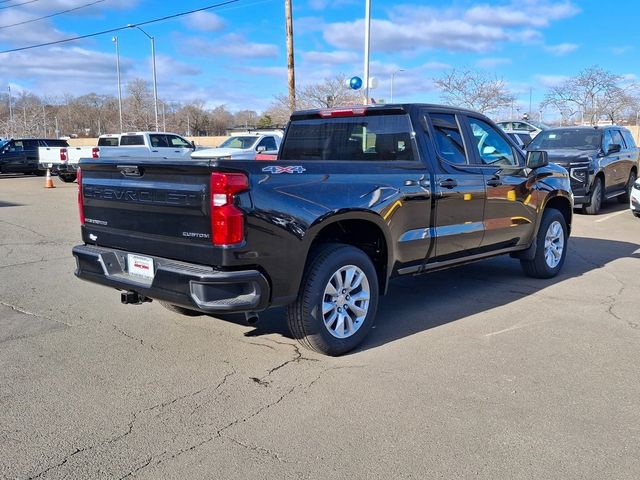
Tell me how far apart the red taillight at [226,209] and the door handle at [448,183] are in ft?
7.26

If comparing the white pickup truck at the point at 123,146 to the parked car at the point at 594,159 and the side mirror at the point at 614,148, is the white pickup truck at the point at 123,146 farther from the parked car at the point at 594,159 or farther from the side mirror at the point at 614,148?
the side mirror at the point at 614,148

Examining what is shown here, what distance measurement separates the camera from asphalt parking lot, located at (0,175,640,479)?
309 centimetres

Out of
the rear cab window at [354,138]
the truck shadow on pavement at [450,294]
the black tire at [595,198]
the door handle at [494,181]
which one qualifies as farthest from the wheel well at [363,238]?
the black tire at [595,198]

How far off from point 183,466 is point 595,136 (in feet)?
44.1

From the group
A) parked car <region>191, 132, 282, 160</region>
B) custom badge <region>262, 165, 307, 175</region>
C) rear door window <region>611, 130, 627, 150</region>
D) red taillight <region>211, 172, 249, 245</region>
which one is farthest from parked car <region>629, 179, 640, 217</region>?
red taillight <region>211, 172, 249, 245</region>

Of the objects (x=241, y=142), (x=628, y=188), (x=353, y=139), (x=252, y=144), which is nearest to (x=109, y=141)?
(x=241, y=142)

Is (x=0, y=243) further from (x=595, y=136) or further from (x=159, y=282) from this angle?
(x=595, y=136)

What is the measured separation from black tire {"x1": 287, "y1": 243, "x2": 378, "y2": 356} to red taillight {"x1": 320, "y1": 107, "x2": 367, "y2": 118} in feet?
5.12

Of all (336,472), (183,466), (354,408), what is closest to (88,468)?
(183,466)

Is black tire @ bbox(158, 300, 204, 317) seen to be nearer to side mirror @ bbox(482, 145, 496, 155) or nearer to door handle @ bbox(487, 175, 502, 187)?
door handle @ bbox(487, 175, 502, 187)

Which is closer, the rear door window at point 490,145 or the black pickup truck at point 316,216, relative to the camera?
the black pickup truck at point 316,216

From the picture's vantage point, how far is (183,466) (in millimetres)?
3020

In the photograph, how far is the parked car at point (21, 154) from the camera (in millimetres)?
25406

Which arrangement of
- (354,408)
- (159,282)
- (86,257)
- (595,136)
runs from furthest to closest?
(595,136) < (86,257) < (159,282) < (354,408)
